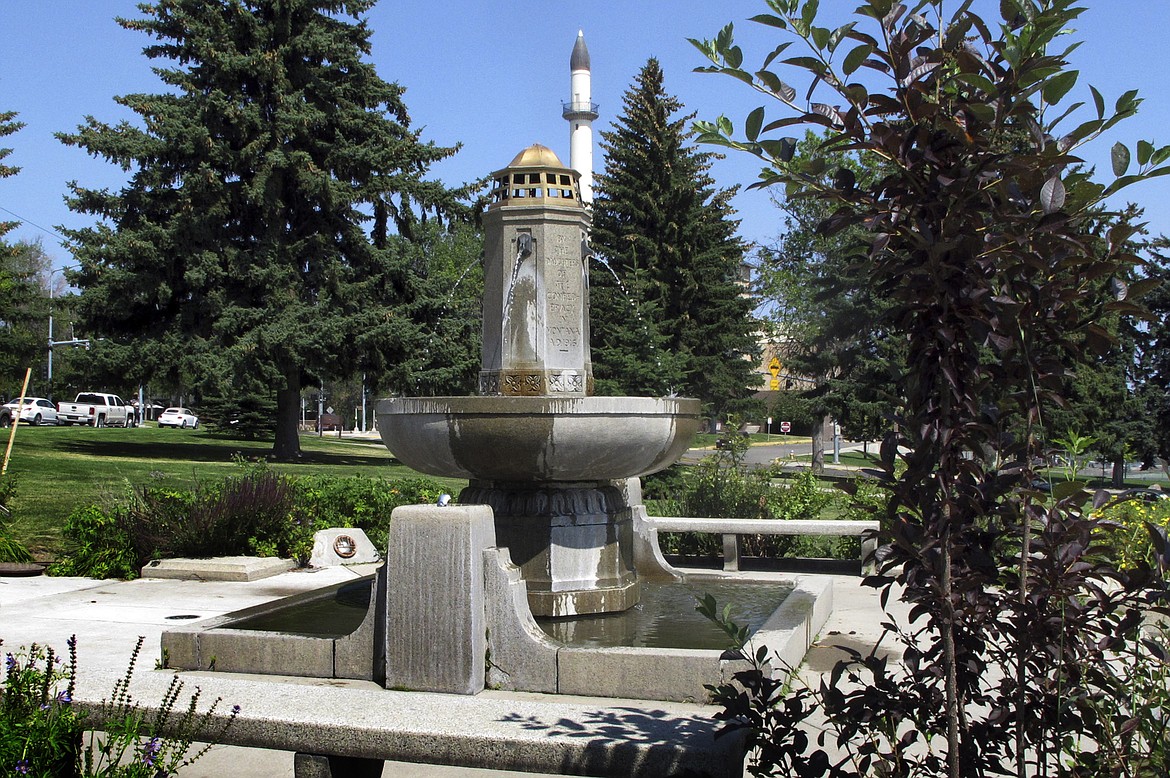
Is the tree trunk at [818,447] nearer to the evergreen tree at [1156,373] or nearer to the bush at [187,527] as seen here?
the evergreen tree at [1156,373]

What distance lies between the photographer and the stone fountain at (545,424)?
639cm

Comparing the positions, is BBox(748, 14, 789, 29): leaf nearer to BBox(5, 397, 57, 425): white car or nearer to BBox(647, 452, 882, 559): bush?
BBox(647, 452, 882, 559): bush

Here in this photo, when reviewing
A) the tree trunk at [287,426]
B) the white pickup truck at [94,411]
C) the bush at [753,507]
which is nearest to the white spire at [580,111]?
the white pickup truck at [94,411]

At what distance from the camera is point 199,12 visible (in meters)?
30.9

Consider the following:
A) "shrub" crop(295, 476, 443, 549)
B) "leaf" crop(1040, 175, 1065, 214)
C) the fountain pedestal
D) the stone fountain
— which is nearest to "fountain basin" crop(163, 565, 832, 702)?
the fountain pedestal

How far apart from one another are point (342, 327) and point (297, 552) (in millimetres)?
18974

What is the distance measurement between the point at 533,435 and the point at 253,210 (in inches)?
1080

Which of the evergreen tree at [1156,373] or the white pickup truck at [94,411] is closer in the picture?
the evergreen tree at [1156,373]

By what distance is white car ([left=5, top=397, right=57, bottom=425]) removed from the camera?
49.8m

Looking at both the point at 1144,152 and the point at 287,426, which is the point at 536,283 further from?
the point at 287,426

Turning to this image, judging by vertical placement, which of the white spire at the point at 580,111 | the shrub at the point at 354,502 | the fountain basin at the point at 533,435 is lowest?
the shrub at the point at 354,502

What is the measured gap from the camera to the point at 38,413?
166 feet

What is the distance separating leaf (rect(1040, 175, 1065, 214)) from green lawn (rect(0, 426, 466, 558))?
38.0ft

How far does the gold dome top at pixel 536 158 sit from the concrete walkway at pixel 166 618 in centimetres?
410
